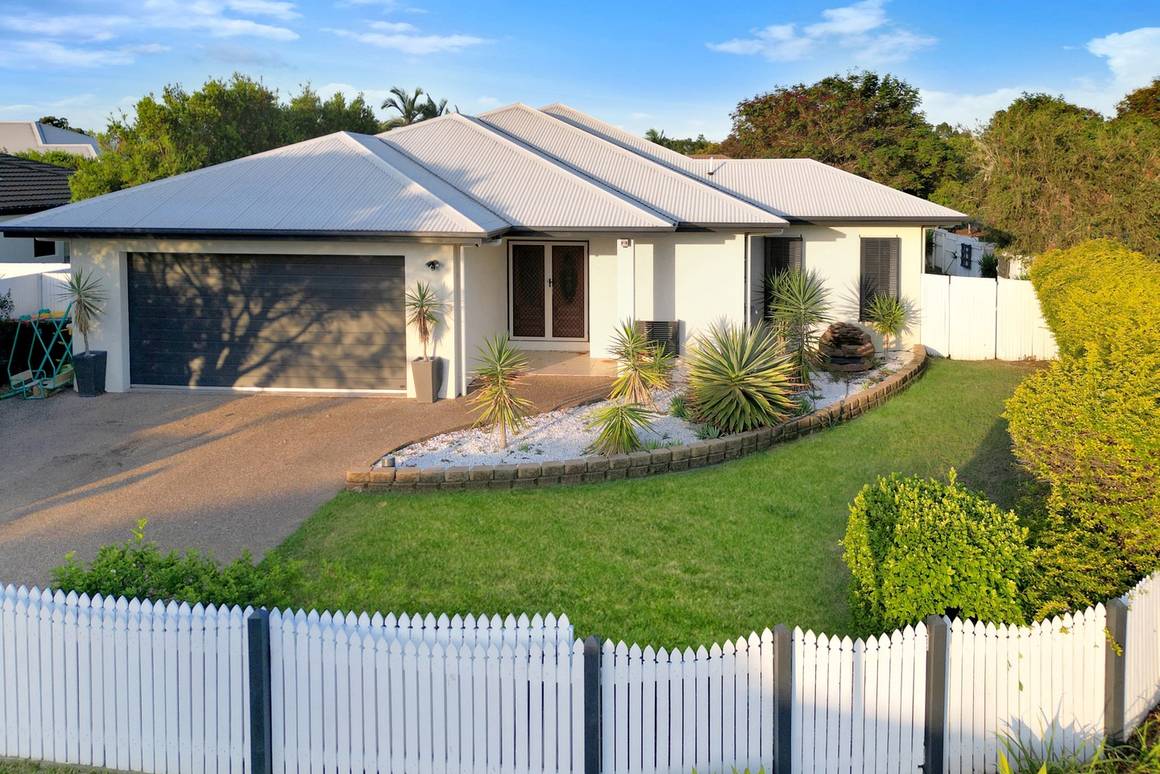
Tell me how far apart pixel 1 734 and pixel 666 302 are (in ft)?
49.5

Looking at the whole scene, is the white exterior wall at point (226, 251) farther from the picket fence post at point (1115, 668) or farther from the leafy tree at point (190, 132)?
the leafy tree at point (190, 132)

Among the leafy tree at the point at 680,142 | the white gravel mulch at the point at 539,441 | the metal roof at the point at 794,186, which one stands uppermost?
the leafy tree at the point at 680,142

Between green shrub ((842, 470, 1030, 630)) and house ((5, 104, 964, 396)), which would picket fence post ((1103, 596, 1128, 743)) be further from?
house ((5, 104, 964, 396))

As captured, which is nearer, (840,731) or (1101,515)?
(840,731)

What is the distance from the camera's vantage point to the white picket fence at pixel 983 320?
22.6 meters

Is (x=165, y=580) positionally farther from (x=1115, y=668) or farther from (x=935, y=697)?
(x=1115, y=668)

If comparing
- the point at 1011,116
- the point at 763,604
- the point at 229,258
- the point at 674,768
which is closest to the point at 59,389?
the point at 229,258

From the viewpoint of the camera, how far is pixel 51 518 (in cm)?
1183

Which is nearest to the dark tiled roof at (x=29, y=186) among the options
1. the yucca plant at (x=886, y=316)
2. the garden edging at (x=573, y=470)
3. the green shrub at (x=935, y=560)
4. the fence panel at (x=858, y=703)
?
the garden edging at (x=573, y=470)

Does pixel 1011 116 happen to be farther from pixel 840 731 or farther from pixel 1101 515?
pixel 840 731

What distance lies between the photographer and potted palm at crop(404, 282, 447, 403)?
1744 centimetres

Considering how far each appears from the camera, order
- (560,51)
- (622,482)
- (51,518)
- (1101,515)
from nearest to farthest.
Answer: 1. (1101,515)
2. (51,518)
3. (622,482)
4. (560,51)

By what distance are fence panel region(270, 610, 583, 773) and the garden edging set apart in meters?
5.81

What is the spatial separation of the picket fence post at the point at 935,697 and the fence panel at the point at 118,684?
410cm
